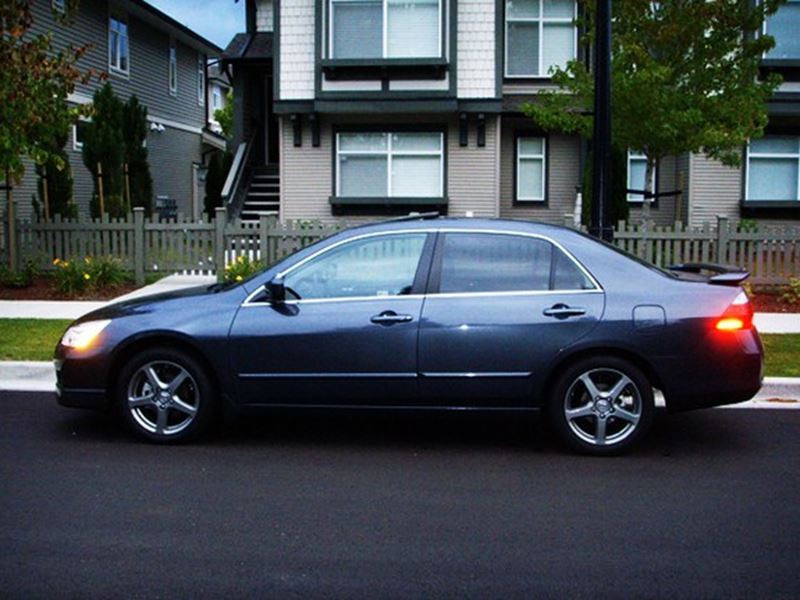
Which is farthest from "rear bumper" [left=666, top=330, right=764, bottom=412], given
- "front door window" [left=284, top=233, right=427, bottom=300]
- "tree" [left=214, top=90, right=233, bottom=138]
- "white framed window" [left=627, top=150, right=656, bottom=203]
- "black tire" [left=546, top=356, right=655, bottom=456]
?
"tree" [left=214, top=90, right=233, bottom=138]

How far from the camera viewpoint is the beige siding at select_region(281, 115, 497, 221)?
22.3 m

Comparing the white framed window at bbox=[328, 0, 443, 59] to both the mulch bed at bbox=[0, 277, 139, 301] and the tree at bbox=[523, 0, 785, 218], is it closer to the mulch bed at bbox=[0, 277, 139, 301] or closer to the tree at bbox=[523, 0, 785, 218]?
the tree at bbox=[523, 0, 785, 218]

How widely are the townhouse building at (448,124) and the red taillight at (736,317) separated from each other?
1455 cm

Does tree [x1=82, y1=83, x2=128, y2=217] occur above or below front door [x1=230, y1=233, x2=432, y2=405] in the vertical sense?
above

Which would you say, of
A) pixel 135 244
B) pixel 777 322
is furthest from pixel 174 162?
pixel 777 322

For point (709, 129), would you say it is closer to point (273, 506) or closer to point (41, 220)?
point (41, 220)

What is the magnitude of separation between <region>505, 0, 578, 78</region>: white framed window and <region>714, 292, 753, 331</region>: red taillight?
16.5 meters

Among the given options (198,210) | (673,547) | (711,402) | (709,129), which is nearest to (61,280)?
(709,129)

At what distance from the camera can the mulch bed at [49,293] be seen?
16431 millimetres

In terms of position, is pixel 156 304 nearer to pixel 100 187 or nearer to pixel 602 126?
pixel 602 126

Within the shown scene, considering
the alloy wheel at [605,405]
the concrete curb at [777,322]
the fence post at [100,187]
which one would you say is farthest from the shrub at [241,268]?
the alloy wheel at [605,405]

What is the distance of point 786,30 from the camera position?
2173 cm

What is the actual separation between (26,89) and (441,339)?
9365 mm

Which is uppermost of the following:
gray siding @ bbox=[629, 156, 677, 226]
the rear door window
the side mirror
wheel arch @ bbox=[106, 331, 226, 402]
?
gray siding @ bbox=[629, 156, 677, 226]
